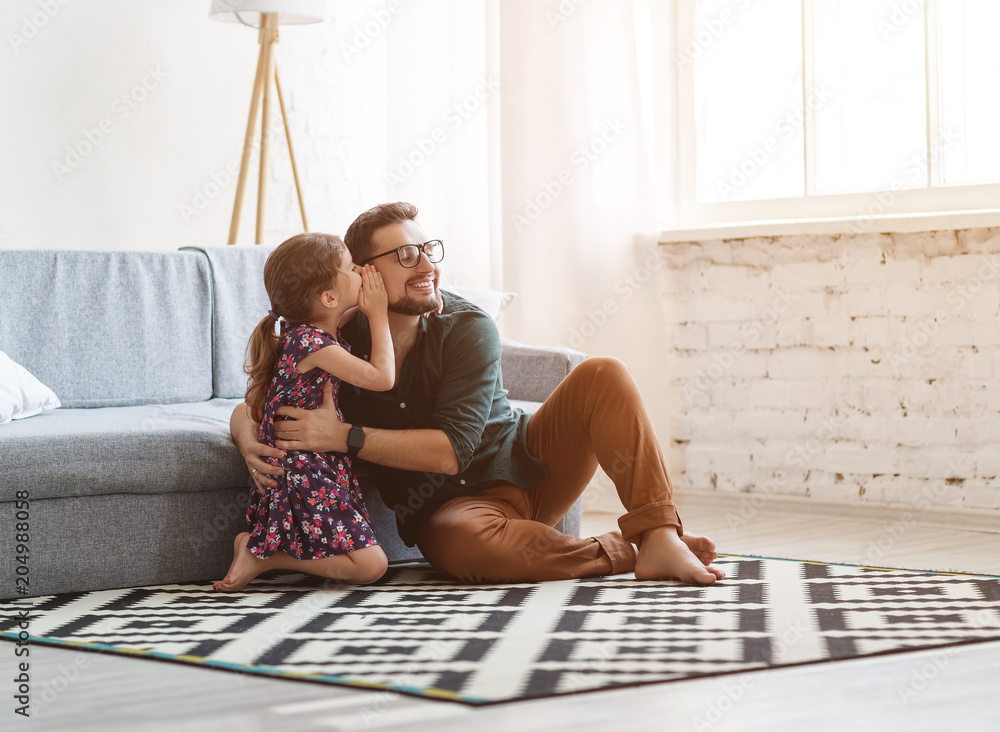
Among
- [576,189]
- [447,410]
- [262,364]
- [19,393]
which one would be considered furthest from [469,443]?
[576,189]

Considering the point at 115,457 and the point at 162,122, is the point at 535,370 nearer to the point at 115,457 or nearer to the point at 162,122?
the point at 115,457

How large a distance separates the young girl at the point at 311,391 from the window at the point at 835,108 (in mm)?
1840

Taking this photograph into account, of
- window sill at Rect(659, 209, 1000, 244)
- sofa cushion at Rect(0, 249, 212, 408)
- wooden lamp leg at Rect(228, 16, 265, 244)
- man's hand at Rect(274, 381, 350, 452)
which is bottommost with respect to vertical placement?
man's hand at Rect(274, 381, 350, 452)

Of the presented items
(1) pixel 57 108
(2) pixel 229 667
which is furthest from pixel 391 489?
(1) pixel 57 108

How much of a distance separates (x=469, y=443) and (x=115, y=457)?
69 cm

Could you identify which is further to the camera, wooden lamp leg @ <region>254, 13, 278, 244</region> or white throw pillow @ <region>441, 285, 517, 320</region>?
wooden lamp leg @ <region>254, 13, 278, 244</region>

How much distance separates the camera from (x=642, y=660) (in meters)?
1.63

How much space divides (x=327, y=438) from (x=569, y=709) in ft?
3.08

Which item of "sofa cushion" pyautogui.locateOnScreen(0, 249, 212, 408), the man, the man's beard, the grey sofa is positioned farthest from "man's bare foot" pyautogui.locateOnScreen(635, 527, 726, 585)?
"sofa cushion" pyautogui.locateOnScreen(0, 249, 212, 408)

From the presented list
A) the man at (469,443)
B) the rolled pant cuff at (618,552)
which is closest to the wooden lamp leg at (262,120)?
the man at (469,443)

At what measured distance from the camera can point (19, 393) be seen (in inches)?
99.2

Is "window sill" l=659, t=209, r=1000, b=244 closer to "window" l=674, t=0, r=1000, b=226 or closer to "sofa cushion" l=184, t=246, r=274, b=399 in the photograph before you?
"window" l=674, t=0, r=1000, b=226

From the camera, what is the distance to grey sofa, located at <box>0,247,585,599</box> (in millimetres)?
2232

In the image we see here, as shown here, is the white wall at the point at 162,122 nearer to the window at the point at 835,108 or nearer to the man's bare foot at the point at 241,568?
the window at the point at 835,108
